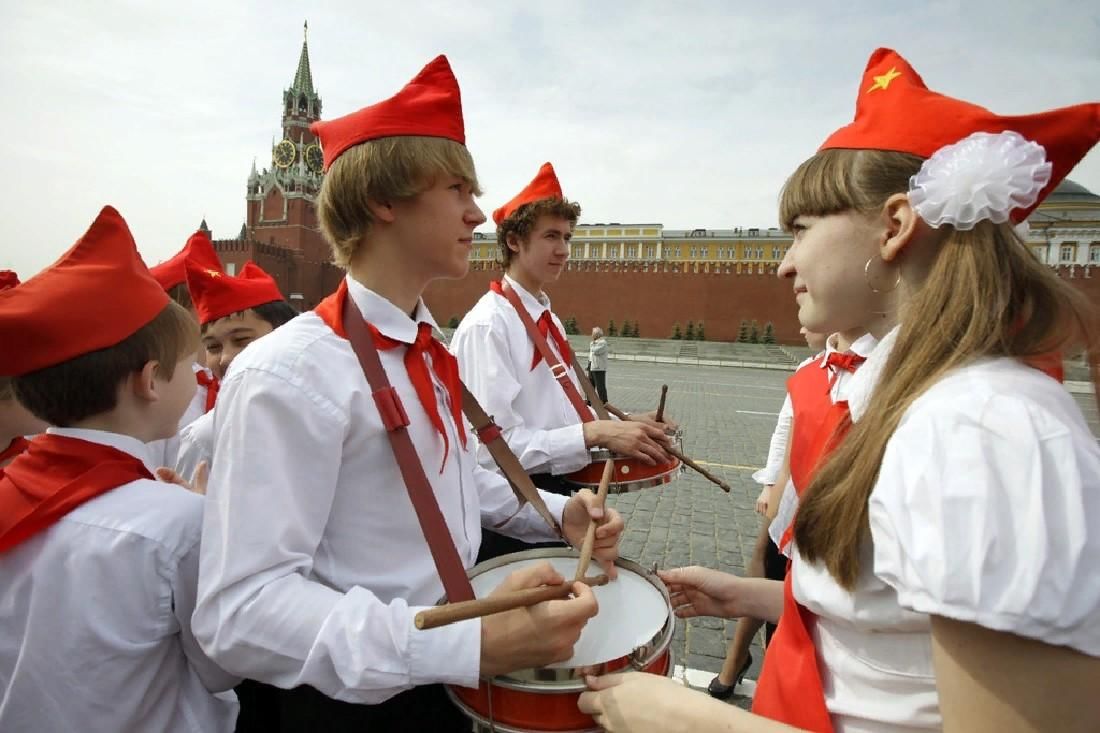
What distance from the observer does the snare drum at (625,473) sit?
278cm

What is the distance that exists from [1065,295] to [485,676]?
46.2 inches

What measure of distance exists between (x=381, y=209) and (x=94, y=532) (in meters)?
0.95

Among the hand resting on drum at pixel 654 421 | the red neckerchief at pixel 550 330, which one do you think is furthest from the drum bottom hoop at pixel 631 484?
the red neckerchief at pixel 550 330

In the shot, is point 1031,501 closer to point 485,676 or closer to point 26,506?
point 485,676

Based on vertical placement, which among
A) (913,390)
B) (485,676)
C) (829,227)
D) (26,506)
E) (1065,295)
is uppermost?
(829,227)

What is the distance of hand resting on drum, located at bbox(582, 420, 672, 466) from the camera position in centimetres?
274

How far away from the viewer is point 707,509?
566cm

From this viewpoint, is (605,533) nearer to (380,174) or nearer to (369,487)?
(369,487)

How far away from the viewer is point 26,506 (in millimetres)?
1272

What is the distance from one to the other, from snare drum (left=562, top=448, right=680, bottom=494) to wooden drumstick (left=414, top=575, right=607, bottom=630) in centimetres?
164

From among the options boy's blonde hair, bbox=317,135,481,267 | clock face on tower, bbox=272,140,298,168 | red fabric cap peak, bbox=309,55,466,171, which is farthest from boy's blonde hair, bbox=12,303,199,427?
clock face on tower, bbox=272,140,298,168

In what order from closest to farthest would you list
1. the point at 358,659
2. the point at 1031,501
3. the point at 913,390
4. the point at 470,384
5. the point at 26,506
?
the point at 1031,501 → the point at 913,390 → the point at 358,659 → the point at 26,506 → the point at 470,384

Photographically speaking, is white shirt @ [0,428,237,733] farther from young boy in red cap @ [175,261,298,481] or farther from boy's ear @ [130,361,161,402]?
young boy in red cap @ [175,261,298,481]

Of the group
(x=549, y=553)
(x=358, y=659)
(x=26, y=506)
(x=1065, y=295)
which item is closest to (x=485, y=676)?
(x=358, y=659)
